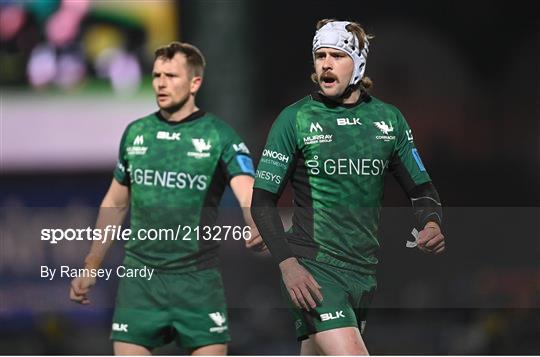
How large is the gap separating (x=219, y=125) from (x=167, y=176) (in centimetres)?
61

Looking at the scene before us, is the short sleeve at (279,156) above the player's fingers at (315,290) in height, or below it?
above

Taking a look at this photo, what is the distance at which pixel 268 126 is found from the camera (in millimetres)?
15336

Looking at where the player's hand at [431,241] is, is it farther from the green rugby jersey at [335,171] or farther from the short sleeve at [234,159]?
the short sleeve at [234,159]

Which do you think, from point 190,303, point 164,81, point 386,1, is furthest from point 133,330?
point 386,1

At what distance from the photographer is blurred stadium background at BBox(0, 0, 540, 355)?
15281mm

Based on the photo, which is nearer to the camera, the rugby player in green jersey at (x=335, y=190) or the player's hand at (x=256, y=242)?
the rugby player in green jersey at (x=335, y=190)

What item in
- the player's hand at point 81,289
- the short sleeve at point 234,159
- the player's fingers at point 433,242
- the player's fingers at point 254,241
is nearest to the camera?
the player's fingers at point 433,242

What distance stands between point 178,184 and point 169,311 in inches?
38.9

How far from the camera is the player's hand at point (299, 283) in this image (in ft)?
28.0

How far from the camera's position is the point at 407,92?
51.2ft

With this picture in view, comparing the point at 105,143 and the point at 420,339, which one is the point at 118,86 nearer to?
the point at 105,143

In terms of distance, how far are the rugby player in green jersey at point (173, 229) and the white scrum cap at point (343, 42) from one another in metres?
1.36

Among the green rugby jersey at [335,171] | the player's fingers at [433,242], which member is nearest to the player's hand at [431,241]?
the player's fingers at [433,242]

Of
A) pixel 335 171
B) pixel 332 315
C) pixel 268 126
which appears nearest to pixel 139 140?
pixel 335 171
